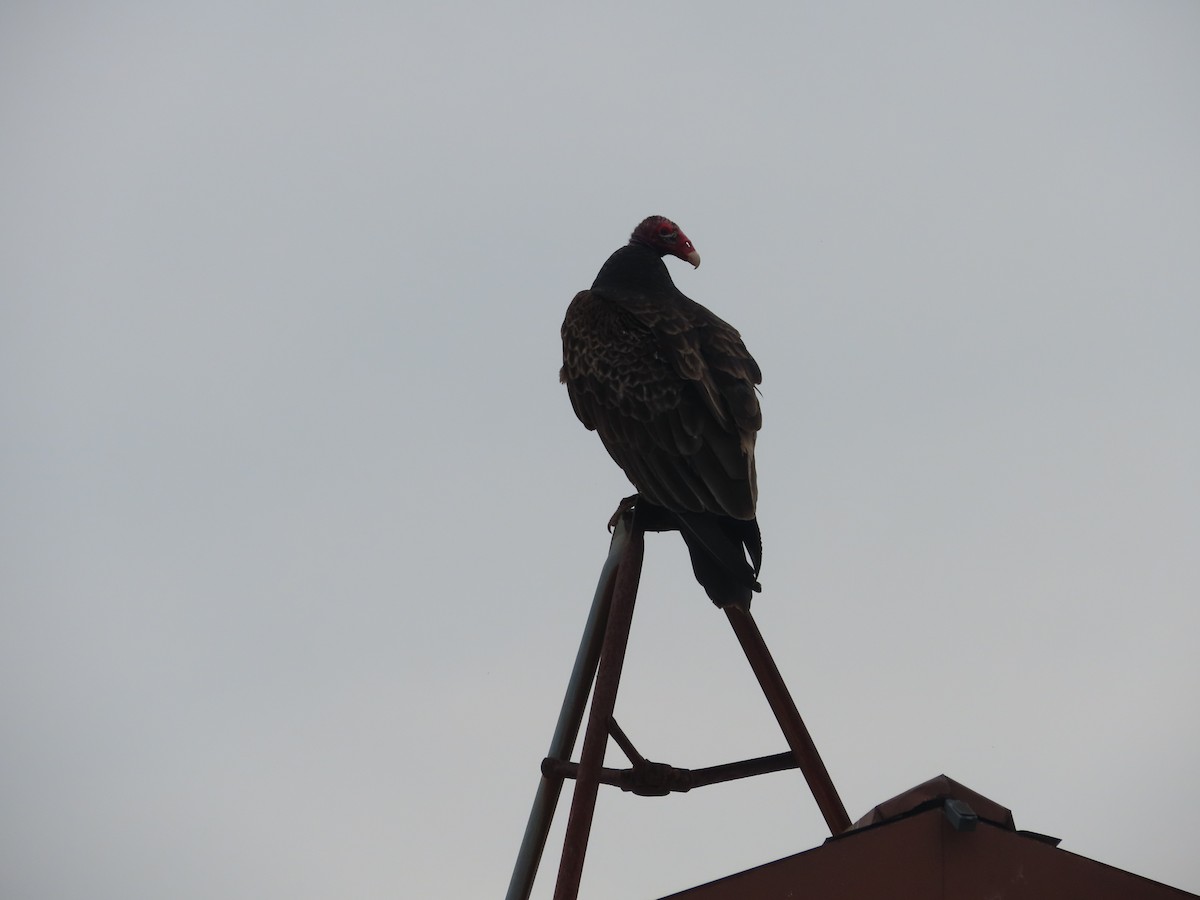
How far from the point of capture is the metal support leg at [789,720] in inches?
204

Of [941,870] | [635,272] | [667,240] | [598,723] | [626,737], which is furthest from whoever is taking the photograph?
[667,240]

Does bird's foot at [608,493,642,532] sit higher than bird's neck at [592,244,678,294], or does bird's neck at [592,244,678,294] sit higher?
bird's neck at [592,244,678,294]

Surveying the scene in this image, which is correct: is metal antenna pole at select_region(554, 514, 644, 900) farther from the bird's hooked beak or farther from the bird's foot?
the bird's hooked beak

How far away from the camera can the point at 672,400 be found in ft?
19.2

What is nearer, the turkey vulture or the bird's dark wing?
the turkey vulture

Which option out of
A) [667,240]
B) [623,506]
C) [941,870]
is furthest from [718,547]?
[667,240]

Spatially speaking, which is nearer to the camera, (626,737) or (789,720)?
(626,737)

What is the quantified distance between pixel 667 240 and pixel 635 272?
42 cm

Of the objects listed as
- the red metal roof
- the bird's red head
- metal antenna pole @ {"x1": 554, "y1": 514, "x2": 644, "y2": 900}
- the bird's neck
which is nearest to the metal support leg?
metal antenna pole @ {"x1": 554, "y1": 514, "x2": 644, "y2": 900}

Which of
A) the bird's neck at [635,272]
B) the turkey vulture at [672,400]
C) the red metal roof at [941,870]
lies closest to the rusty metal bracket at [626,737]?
the turkey vulture at [672,400]

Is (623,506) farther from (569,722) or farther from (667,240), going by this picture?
(667,240)

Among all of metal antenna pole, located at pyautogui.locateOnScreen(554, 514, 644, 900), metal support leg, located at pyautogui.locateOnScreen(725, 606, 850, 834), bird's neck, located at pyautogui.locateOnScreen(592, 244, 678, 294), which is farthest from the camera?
bird's neck, located at pyautogui.locateOnScreen(592, 244, 678, 294)

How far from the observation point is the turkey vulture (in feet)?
17.3

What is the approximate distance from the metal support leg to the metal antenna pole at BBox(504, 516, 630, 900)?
553 mm
